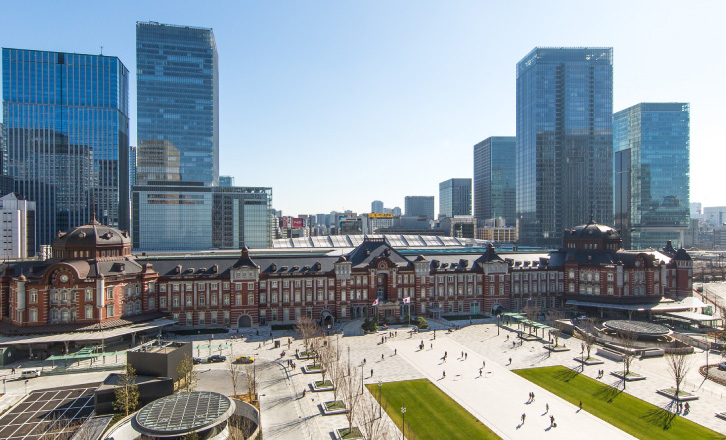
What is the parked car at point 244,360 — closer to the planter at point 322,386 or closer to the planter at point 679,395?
the planter at point 322,386

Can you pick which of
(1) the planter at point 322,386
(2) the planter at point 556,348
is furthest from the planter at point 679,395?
(1) the planter at point 322,386

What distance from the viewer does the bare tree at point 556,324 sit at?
7844 cm

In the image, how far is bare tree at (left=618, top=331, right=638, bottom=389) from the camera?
202 feet

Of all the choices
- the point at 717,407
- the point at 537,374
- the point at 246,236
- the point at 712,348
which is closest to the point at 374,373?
the point at 537,374

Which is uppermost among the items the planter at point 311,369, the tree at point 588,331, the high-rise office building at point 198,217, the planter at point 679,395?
the high-rise office building at point 198,217

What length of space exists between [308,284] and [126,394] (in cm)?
4780

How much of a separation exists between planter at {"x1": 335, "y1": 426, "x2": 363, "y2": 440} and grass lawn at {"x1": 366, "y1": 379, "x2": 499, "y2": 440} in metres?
4.79

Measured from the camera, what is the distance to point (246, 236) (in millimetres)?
186375

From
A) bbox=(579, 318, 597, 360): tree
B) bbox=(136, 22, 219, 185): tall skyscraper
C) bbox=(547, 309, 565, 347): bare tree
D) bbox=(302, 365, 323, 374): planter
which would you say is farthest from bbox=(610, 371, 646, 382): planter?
bbox=(136, 22, 219, 185): tall skyscraper

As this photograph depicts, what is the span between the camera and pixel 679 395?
53.7m

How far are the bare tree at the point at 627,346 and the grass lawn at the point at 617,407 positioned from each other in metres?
6.01

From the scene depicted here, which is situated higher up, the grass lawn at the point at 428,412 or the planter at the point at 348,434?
the planter at the point at 348,434

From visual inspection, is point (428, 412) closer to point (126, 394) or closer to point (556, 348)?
point (126, 394)

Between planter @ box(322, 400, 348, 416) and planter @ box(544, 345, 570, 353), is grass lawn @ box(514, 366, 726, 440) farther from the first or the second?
planter @ box(322, 400, 348, 416)
